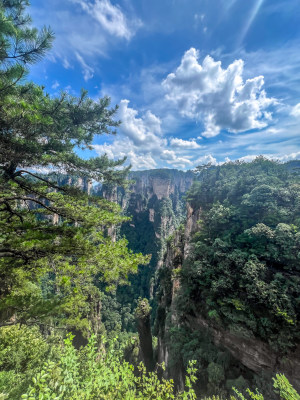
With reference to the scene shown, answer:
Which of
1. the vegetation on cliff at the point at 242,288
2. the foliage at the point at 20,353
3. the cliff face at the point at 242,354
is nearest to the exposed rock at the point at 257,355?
the cliff face at the point at 242,354

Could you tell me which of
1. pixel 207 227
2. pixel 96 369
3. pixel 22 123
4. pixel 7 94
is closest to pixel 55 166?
pixel 22 123

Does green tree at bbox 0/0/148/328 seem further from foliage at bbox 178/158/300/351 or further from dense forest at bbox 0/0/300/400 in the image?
foliage at bbox 178/158/300/351

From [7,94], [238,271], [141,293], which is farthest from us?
[141,293]

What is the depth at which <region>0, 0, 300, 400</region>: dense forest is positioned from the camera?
3.66 m

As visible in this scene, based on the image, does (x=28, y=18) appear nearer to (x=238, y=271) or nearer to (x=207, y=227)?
(x=238, y=271)

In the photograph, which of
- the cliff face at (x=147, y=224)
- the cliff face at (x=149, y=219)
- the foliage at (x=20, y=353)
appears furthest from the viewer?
the cliff face at (x=149, y=219)

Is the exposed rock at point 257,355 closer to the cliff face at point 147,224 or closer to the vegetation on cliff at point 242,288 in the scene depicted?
the vegetation on cliff at point 242,288

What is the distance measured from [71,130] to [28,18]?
12.6 ft

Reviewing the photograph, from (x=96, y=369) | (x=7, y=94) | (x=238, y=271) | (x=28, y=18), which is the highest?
(x=28, y=18)

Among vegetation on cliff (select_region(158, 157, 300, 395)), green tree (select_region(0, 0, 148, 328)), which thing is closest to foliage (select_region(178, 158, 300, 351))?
vegetation on cliff (select_region(158, 157, 300, 395))

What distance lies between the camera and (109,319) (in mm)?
37719

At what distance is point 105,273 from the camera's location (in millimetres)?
3674

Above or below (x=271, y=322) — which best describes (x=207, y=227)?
above

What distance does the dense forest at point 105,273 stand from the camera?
3656mm
